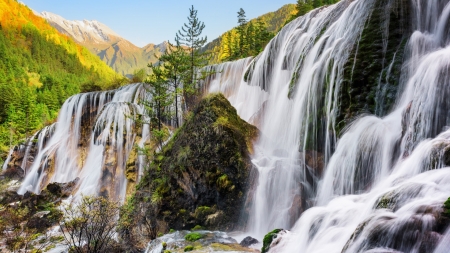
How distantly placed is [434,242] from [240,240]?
30.0 ft

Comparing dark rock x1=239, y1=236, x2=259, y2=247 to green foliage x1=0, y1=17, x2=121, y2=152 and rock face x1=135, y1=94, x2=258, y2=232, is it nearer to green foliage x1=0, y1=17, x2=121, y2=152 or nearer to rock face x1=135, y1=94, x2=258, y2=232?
rock face x1=135, y1=94, x2=258, y2=232

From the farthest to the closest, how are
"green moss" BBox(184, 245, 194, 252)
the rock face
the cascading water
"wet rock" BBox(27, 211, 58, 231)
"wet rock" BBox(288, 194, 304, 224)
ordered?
"wet rock" BBox(27, 211, 58, 231) < the rock face < "wet rock" BBox(288, 194, 304, 224) < "green moss" BBox(184, 245, 194, 252) < the cascading water

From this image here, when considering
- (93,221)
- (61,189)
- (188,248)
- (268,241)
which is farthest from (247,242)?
(61,189)

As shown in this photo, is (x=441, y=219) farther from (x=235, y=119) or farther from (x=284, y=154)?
(x=235, y=119)

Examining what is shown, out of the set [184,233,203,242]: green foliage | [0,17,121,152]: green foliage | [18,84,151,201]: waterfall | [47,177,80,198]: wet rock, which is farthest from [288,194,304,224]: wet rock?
[0,17,121,152]: green foliage

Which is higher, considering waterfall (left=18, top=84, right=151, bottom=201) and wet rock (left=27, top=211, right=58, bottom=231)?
waterfall (left=18, top=84, right=151, bottom=201)

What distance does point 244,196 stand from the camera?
15383 mm

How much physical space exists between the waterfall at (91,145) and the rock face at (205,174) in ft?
28.2

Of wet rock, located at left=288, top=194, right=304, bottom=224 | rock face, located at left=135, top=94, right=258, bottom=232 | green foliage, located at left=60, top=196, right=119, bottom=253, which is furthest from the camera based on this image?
rock face, located at left=135, top=94, right=258, bottom=232

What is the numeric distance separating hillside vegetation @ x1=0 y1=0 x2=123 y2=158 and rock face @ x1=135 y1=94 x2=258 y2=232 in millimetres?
33028

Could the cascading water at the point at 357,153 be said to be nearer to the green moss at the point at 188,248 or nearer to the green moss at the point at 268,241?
the green moss at the point at 268,241

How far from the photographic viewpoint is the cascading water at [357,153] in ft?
21.0

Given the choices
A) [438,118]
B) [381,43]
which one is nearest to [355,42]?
[381,43]

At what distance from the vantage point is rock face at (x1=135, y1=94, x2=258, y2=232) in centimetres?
1549
